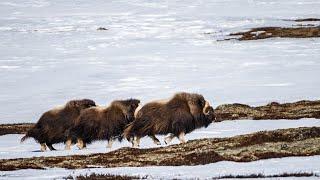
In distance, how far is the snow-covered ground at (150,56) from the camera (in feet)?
128

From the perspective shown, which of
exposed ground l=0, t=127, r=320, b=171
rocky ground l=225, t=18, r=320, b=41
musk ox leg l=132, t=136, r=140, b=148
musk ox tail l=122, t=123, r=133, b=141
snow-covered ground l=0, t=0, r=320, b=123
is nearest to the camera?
exposed ground l=0, t=127, r=320, b=171

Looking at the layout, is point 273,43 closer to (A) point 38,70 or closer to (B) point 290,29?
(B) point 290,29

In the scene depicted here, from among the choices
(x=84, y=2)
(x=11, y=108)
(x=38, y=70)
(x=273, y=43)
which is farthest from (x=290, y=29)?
(x=84, y=2)

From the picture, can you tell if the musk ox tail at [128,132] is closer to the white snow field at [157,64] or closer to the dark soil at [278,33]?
the white snow field at [157,64]

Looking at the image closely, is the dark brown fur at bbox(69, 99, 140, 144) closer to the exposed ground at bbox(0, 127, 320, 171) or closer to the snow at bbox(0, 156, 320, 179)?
the exposed ground at bbox(0, 127, 320, 171)

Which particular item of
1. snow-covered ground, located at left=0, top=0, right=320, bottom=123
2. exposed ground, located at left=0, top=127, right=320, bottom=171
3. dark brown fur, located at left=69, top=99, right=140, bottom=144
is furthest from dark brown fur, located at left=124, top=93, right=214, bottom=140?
snow-covered ground, located at left=0, top=0, right=320, bottom=123

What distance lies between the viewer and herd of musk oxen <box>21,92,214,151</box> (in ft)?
63.5

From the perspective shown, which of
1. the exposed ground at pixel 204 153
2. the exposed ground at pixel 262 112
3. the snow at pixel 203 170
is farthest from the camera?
the exposed ground at pixel 262 112

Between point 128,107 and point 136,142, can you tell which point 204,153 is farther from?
point 128,107

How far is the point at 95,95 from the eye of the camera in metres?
39.7

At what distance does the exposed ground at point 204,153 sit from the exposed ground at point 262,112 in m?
6.76

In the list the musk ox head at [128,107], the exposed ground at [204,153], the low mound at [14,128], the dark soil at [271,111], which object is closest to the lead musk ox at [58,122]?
the musk ox head at [128,107]

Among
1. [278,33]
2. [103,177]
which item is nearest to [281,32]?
[278,33]

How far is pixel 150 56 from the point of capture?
57625mm
